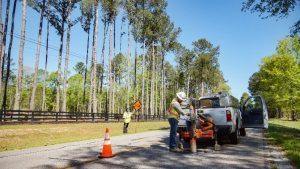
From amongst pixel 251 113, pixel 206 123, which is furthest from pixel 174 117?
pixel 251 113

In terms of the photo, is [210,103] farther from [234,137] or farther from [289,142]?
[289,142]

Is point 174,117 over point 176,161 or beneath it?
over

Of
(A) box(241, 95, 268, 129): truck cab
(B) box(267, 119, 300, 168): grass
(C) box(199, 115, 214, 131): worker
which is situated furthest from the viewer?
(A) box(241, 95, 268, 129): truck cab

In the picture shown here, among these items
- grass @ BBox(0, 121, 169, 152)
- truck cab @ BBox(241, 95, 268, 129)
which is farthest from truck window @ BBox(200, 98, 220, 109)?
grass @ BBox(0, 121, 169, 152)

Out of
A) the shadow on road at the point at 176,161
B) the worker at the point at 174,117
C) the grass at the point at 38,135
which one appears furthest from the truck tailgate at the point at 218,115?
the grass at the point at 38,135

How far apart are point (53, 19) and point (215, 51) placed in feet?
149

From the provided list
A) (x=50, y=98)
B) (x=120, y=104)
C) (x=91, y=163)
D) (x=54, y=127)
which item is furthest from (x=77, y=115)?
(x=50, y=98)

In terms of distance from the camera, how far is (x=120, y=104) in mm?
90625

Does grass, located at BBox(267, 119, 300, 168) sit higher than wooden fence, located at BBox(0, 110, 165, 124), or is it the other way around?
wooden fence, located at BBox(0, 110, 165, 124)

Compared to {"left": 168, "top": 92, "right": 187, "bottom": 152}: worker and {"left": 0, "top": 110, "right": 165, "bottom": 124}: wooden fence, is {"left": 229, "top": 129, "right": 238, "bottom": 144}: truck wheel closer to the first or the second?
{"left": 168, "top": 92, "right": 187, "bottom": 152}: worker

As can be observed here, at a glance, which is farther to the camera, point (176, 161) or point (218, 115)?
point (218, 115)

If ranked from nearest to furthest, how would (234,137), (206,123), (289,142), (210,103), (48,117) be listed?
(206,123), (210,103), (234,137), (289,142), (48,117)

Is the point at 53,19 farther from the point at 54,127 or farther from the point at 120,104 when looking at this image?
the point at 120,104

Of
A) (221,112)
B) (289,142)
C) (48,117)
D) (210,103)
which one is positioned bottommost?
(289,142)
